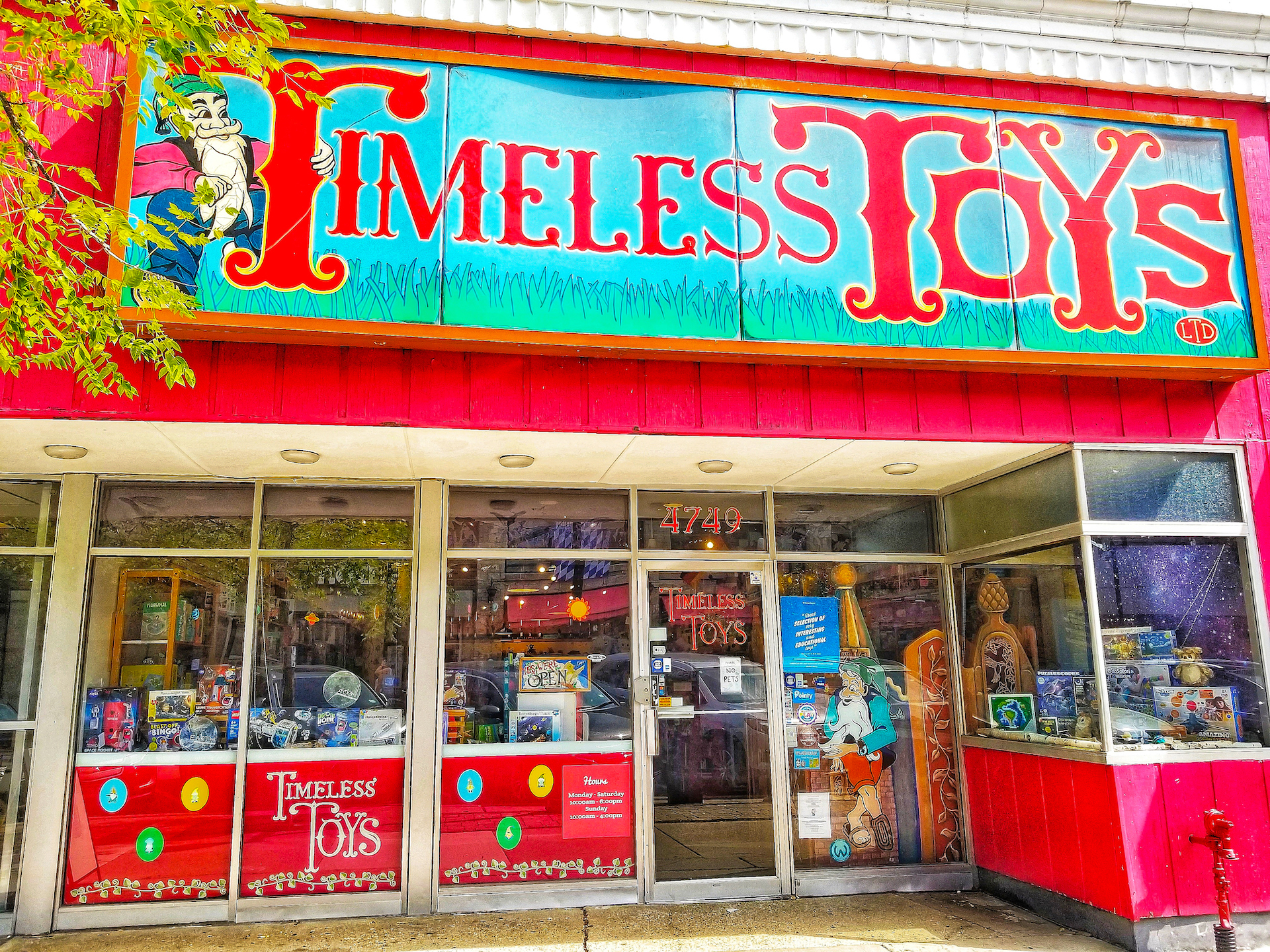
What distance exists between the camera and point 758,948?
5629mm

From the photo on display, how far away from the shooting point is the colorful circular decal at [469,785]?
6453 mm

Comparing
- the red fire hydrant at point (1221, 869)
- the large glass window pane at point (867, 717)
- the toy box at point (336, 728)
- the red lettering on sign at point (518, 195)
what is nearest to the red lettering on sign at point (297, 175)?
the red lettering on sign at point (518, 195)

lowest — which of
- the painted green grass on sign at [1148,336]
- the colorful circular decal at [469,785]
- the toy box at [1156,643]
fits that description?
the colorful circular decal at [469,785]

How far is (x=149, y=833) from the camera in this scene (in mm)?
6160

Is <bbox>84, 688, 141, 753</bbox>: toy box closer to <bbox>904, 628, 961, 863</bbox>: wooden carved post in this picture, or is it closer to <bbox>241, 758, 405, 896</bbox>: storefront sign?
<bbox>241, 758, 405, 896</bbox>: storefront sign

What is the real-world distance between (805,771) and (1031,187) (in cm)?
444

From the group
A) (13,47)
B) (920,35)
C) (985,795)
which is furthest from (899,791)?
(13,47)

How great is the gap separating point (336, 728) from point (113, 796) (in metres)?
1.47

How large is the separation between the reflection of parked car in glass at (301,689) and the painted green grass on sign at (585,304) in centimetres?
291

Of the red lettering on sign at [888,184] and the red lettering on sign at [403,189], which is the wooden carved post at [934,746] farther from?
Answer: the red lettering on sign at [403,189]

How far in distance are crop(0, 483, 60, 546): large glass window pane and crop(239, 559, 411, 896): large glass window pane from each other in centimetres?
148

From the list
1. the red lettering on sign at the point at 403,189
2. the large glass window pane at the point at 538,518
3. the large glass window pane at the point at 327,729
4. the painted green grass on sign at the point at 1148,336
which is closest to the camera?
the red lettering on sign at the point at 403,189

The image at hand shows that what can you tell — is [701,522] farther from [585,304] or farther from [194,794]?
[194,794]

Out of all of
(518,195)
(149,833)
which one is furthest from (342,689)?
(518,195)
